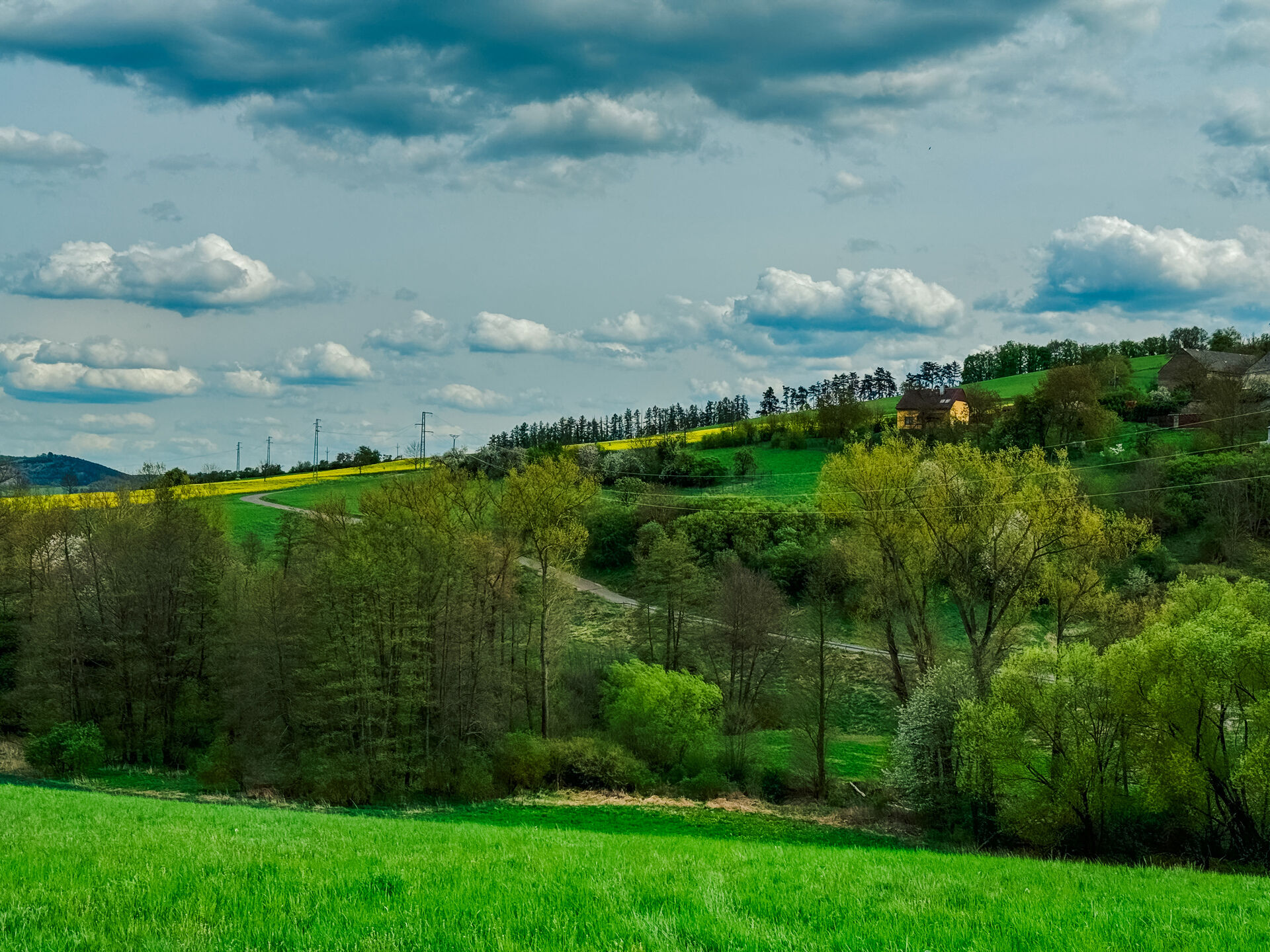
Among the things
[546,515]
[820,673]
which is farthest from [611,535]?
[820,673]

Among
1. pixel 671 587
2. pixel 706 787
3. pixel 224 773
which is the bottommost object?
pixel 706 787

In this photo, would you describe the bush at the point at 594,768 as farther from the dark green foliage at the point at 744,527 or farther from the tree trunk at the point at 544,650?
the dark green foliage at the point at 744,527

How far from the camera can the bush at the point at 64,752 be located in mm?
43219

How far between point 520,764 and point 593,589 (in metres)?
37.0

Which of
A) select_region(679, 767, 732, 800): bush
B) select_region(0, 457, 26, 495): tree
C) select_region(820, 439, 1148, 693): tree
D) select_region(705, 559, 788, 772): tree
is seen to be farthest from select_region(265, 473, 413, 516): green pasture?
select_region(820, 439, 1148, 693): tree

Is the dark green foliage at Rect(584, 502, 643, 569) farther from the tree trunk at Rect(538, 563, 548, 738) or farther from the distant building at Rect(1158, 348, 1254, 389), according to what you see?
the distant building at Rect(1158, 348, 1254, 389)

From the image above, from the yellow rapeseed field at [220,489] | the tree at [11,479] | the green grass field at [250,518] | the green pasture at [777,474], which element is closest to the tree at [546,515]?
the yellow rapeseed field at [220,489]

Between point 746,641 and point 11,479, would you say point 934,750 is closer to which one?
point 746,641

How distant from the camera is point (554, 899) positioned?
8.51 metres

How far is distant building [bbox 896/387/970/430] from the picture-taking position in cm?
10756

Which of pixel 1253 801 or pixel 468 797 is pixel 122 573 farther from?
pixel 1253 801

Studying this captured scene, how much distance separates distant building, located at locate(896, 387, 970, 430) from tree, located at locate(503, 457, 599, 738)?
66.2 metres

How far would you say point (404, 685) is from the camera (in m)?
43.0

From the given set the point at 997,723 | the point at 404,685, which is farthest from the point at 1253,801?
the point at 404,685
